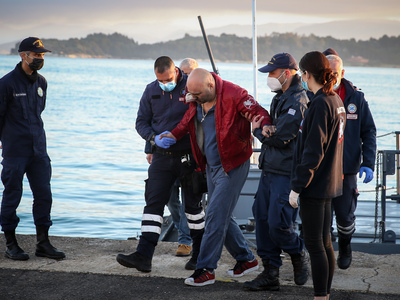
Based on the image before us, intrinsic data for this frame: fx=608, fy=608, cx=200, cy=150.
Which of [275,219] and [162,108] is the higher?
[162,108]

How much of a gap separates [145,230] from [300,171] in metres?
1.74

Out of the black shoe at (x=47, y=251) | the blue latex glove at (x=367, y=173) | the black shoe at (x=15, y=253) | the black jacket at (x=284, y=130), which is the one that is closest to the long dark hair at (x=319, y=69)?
the black jacket at (x=284, y=130)

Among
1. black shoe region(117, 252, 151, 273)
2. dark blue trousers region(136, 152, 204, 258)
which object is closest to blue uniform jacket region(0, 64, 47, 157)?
dark blue trousers region(136, 152, 204, 258)

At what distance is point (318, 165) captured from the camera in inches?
157

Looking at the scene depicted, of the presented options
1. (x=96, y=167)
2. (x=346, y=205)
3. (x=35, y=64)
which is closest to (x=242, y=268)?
(x=346, y=205)

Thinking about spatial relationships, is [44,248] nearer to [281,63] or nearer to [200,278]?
[200,278]

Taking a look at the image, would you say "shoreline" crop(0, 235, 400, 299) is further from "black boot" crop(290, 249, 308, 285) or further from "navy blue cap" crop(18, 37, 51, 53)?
"navy blue cap" crop(18, 37, 51, 53)

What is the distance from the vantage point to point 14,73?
5473mm

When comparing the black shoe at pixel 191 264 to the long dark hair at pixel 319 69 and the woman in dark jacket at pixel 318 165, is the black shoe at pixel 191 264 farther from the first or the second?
the long dark hair at pixel 319 69

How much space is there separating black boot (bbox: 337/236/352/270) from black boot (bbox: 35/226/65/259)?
2.47m

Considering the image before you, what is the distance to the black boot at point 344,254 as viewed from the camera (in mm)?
5164

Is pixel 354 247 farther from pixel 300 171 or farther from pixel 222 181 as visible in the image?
pixel 300 171

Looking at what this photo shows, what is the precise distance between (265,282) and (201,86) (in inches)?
63.1

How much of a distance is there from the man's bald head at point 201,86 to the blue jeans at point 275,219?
77 cm
